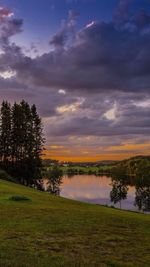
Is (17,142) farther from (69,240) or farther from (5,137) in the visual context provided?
(69,240)

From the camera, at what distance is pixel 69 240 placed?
12164mm

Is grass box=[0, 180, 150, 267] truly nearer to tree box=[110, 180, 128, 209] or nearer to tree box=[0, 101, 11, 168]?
tree box=[0, 101, 11, 168]

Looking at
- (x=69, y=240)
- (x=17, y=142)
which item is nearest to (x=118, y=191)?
(x=17, y=142)

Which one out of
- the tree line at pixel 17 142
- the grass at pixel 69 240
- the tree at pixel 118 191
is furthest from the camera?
the tree at pixel 118 191

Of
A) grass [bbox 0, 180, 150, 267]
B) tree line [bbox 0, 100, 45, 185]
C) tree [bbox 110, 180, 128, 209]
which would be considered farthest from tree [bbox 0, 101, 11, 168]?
grass [bbox 0, 180, 150, 267]

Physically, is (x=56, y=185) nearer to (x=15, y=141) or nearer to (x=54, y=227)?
(x=15, y=141)

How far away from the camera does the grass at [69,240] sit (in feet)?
31.7

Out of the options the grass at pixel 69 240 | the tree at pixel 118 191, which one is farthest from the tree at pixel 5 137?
the grass at pixel 69 240

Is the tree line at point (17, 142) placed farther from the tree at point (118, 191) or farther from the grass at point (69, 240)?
the grass at point (69, 240)

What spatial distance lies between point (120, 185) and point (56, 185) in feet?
82.9

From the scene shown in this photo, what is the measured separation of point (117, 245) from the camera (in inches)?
473

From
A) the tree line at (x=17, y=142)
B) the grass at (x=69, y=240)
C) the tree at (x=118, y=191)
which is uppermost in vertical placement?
the tree line at (x=17, y=142)

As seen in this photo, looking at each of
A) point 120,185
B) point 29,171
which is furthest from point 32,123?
point 120,185

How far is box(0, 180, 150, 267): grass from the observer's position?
31.7 ft
